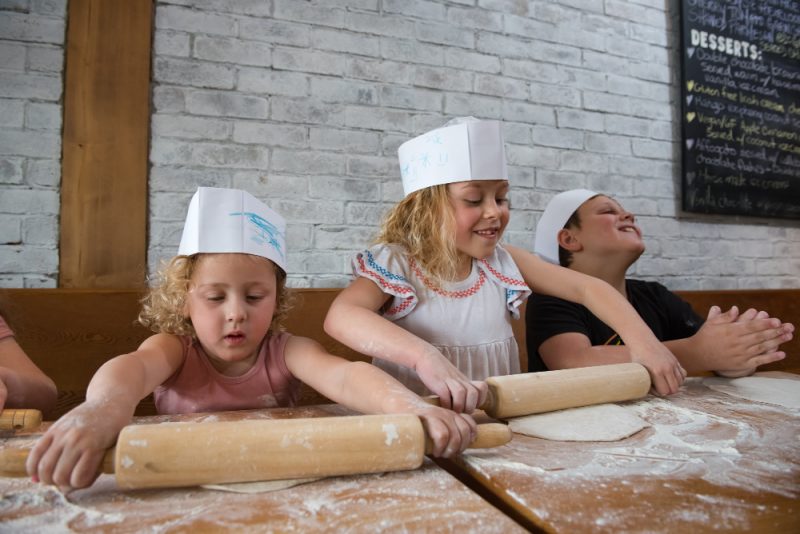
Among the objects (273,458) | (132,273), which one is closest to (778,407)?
(273,458)

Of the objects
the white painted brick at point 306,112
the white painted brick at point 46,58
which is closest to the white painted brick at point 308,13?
the white painted brick at point 306,112

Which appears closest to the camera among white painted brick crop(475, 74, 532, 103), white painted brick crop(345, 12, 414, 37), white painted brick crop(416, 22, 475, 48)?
white painted brick crop(345, 12, 414, 37)

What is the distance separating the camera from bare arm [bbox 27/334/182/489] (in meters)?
0.57

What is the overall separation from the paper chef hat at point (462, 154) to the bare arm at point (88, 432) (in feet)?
2.84

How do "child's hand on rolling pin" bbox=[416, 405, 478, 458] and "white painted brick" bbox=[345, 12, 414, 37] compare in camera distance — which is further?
"white painted brick" bbox=[345, 12, 414, 37]

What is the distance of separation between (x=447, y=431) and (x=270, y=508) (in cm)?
25

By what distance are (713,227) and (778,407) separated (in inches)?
84.8

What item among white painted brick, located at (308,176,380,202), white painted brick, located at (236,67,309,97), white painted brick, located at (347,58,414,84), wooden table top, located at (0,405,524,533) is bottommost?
wooden table top, located at (0,405,524,533)

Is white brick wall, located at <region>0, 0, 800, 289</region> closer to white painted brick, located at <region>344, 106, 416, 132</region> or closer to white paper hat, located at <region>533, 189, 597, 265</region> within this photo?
white painted brick, located at <region>344, 106, 416, 132</region>

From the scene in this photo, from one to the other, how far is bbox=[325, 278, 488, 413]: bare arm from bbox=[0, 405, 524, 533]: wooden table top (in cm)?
22

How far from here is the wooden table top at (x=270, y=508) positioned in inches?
19.7

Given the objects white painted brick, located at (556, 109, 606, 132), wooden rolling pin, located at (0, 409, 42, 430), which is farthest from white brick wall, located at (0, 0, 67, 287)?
white painted brick, located at (556, 109, 606, 132)

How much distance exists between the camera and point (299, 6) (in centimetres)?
206

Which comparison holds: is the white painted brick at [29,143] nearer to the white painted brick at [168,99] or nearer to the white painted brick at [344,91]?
the white painted brick at [168,99]
